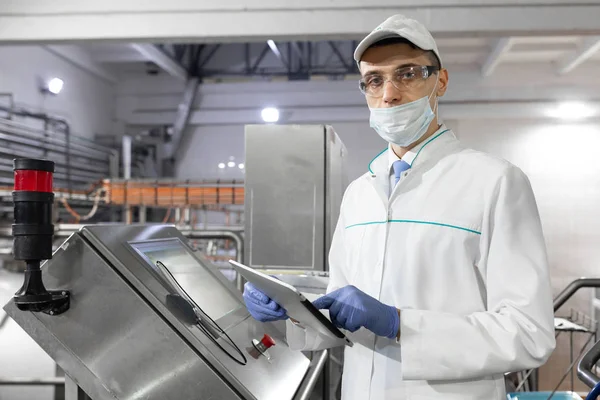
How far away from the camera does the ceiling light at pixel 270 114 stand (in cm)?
541

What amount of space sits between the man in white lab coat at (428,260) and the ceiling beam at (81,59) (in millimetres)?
5138

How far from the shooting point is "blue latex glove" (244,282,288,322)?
3.60 ft

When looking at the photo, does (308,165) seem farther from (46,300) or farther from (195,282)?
(46,300)

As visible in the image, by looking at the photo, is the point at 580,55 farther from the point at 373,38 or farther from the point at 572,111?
the point at 373,38

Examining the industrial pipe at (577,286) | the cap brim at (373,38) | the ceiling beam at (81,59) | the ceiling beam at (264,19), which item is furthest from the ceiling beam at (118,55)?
the cap brim at (373,38)

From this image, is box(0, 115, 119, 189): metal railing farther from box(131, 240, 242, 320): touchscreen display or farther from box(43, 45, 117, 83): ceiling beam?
box(131, 240, 242, 320): touchscreen display

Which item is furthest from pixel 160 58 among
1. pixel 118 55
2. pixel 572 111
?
pixel 572 111

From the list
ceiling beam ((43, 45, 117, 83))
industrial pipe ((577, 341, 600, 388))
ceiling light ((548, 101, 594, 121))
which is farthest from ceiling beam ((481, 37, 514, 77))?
ceiling beam ((43, 45, 117, 83))

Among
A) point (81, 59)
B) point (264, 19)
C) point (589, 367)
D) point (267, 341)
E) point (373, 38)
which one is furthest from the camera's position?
point (81, 59)

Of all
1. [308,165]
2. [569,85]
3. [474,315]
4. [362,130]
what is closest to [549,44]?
[569,85]

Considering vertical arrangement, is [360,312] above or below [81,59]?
below

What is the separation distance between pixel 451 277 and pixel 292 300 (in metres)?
0.33

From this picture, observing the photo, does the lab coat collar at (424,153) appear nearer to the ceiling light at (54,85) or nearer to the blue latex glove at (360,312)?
the blue latex glove at (360,312)

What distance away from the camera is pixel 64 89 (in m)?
5.59
